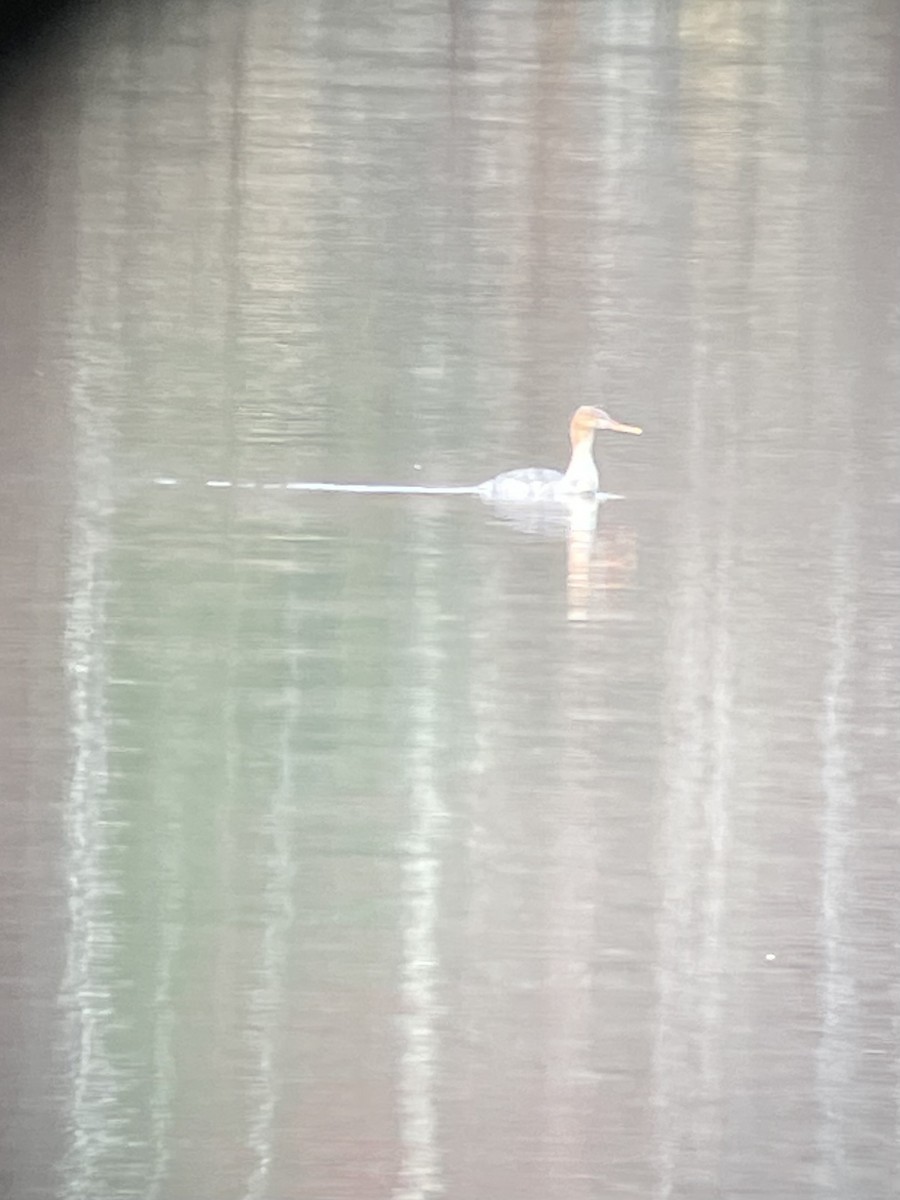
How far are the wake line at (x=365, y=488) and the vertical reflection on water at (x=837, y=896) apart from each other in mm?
297

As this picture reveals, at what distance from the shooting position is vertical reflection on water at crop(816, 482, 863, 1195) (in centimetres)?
98

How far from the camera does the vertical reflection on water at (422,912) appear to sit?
0.95m

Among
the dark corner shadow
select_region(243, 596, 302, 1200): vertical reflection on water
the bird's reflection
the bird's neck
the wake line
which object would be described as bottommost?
select_region(243, 596, 302, 1200): vertical reflection on water

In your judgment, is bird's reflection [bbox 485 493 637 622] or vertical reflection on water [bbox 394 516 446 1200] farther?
bird's reflection [bbox 485 493 637 622]

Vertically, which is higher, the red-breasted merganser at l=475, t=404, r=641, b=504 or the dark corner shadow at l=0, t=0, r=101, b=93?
the dark corner shadow at l=0, t=0, r=101, b=93

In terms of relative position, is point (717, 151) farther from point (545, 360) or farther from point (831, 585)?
point (831, 585)

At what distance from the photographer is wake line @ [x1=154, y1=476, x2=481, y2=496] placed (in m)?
1.28

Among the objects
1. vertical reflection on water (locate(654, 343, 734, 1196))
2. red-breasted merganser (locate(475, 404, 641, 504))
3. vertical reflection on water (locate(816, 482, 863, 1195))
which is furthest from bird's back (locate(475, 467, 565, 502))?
vertical reflection on water (locate(816, 482, 863, 1195))

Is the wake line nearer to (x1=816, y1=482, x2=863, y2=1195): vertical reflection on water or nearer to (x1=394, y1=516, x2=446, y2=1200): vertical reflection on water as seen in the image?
(x1=394, y1=516, x2=446, y2=1200): vertical reflection on water

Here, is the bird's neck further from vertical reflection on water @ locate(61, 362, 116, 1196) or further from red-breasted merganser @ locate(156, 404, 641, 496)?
vertical reflection on water @ locate(61, 362, 116, 1196)

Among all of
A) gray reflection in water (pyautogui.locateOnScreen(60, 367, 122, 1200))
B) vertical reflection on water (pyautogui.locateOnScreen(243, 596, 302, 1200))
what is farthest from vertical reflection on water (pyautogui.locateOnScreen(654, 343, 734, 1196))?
gray reflection in water (pyautogui.locateOnScreen(60, 367, 122, 1200))

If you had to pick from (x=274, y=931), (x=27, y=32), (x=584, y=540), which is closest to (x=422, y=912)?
(x=274, y=931)

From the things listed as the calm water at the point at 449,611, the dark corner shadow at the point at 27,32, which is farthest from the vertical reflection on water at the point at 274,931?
the dark corner shadow at the point at 27,32

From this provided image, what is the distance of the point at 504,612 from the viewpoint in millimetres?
1233
